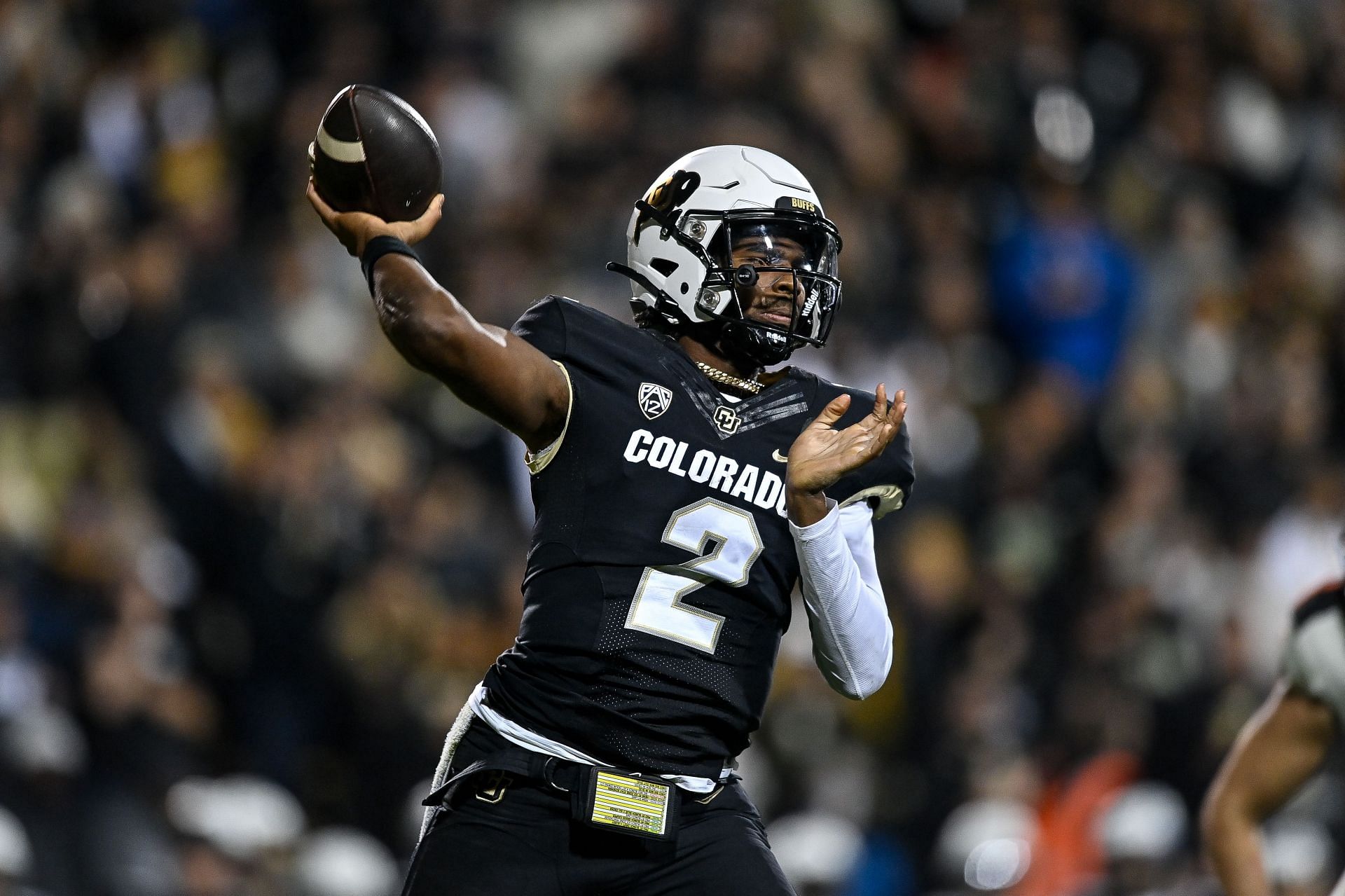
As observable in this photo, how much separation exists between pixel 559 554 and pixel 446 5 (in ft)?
20.6

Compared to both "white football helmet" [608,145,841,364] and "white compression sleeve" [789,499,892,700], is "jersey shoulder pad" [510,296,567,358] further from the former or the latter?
"white compression sleeve" [789,499,892,700]

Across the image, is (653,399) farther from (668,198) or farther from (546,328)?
(668,198)

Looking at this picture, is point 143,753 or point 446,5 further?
point 446,5

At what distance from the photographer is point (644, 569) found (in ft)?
11.1

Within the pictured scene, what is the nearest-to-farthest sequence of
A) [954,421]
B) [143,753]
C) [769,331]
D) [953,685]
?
[769,331]
[143,753]
[953,685]
[954,421]

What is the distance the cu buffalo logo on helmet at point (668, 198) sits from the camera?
12.4ft

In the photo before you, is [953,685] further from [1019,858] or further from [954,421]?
[954,421]

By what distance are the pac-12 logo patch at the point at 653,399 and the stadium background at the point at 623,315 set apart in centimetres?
365

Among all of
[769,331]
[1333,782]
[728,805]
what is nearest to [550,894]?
[728,805]

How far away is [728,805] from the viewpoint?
3449 mm

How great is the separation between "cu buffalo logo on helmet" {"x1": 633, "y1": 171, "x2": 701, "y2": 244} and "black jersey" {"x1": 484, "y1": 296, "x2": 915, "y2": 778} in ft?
1.18

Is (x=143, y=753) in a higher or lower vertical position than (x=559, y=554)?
higher

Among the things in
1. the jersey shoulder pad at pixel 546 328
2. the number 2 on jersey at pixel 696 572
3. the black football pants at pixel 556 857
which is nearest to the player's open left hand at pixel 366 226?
the jersey shoulder pad at pixel 546 328

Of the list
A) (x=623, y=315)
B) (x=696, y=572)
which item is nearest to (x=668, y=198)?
(x=696, y=572)
